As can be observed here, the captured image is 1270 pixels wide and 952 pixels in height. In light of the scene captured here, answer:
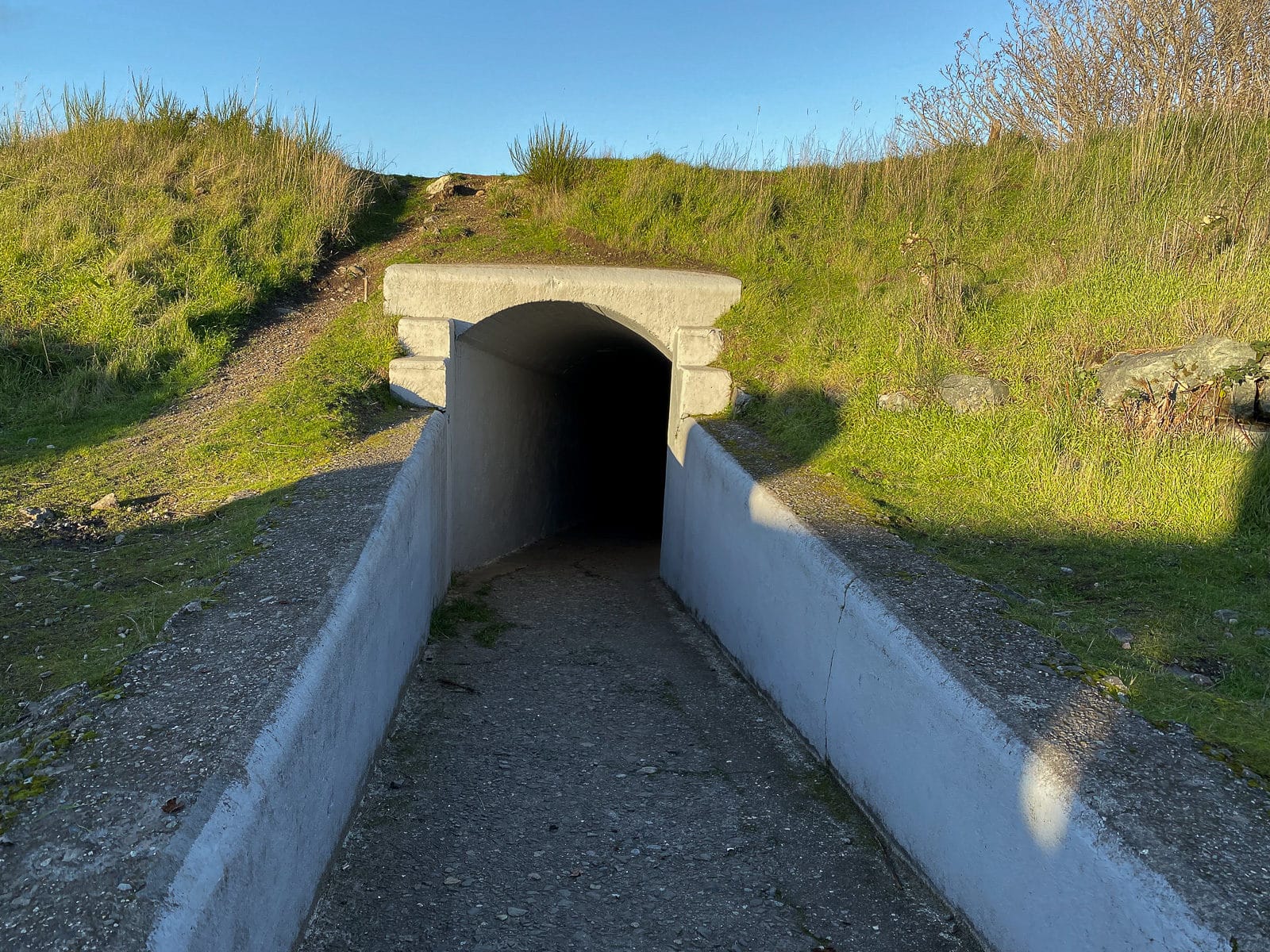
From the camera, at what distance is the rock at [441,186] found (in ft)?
37.8

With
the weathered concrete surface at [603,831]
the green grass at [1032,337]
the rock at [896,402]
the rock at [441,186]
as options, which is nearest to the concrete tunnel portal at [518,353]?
the green grass at [1032,337]

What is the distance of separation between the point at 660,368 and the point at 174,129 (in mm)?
7213

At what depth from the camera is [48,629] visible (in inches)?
147

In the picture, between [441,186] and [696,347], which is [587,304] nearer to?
[696,347]

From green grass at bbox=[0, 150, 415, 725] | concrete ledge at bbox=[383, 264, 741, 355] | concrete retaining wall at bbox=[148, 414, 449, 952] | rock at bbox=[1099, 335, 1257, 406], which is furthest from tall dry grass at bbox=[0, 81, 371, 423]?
rock at bbox=[1099, 335, 1257, 406]

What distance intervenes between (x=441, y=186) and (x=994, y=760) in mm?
10394

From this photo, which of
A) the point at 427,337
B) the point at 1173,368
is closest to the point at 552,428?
the point at 427,337

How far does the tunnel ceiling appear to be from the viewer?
898cm

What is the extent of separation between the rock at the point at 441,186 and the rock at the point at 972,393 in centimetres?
715

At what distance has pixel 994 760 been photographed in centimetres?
303

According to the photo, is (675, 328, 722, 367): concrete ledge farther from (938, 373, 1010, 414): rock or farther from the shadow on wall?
the shadow on wall

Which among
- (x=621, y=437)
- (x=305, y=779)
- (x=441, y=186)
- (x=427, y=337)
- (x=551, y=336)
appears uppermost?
(x=441, y=186)

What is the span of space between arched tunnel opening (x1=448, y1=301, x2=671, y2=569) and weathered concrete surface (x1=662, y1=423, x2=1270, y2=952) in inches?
167

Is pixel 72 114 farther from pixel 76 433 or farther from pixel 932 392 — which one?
pixel 932 392
